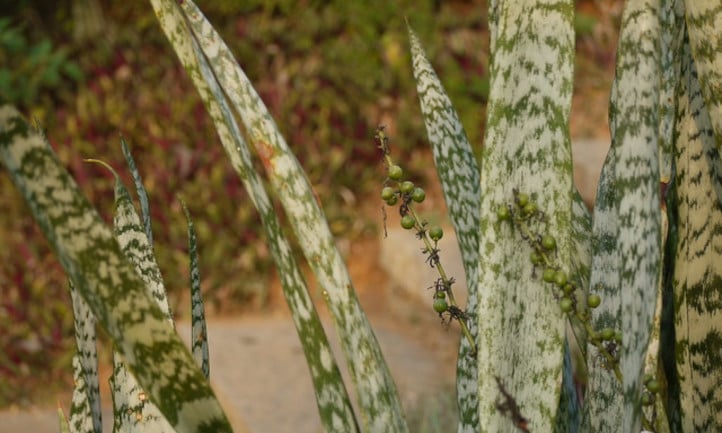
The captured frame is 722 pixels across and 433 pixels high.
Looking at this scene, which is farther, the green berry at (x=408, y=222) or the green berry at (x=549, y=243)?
the green berry at (x=408, y=222)

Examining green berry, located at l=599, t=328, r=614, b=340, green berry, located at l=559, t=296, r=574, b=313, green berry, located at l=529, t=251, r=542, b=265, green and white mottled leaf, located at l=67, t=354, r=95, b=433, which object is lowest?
green berry, located at l=599, t=328, r=614, b=340

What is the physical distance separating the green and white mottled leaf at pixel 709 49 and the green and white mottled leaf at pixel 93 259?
507 mm

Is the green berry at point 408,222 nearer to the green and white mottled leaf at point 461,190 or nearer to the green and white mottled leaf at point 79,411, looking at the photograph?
the green and white mottled leaf at point 461,190

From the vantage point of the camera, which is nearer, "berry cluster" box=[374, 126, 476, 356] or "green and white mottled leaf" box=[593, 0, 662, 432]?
"green and white mottled leaf" box=[593, 0, 662, 432]

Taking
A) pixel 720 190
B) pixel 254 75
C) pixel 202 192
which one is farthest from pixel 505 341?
pixel 254 75

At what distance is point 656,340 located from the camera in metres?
1.13

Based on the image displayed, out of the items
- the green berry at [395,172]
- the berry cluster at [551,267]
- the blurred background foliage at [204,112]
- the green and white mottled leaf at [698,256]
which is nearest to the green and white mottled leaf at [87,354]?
the green berry at [395,172]

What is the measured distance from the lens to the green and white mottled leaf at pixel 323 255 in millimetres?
984

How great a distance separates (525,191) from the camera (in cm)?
96

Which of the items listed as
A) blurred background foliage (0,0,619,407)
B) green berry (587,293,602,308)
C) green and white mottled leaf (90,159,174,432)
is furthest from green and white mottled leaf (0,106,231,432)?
blurred background foliage (0,0,619,407)

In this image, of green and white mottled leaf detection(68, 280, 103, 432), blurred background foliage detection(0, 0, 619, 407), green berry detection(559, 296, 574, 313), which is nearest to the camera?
green berry detection(559, 296, 574, 313)

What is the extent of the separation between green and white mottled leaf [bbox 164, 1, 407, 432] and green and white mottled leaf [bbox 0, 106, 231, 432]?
7.1 inches

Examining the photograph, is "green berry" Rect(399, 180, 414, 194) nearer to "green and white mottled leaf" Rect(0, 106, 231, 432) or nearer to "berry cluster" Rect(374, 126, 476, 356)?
"berry cluster" Rect(374, 126, 476, 356)

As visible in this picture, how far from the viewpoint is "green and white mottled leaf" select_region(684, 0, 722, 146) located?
2.95 feet
